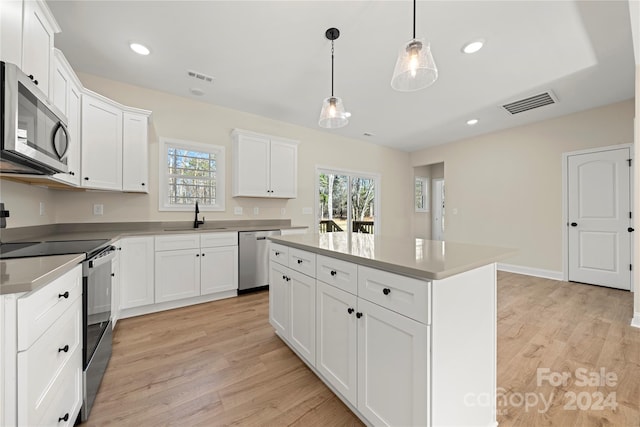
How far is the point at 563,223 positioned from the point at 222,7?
17.9 feet

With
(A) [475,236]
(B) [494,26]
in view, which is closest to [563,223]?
(A) [475,236]

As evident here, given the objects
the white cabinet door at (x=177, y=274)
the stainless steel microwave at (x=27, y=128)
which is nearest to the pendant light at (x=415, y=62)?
the stainless steel microwave at (x=27, y=128)

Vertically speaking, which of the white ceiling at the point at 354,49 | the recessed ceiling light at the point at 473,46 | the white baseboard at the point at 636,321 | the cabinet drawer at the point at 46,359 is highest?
the white ceiling at the point at 354,49

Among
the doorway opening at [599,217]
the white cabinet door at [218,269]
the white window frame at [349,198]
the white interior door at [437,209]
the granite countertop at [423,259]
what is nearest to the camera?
the granite countertop at [423,259]

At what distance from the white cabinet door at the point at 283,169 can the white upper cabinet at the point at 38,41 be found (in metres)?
2.46

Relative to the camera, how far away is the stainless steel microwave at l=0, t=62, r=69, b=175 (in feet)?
3.74

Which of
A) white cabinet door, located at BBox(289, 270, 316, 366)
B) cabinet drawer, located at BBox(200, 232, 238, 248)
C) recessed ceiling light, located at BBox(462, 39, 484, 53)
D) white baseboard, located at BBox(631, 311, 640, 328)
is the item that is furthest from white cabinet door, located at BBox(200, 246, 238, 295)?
white baseboard, located at BBox(631, 311, 640, 328)

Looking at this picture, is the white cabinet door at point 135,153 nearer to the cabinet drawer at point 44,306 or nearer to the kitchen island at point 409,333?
the cabinet drawer at point 44,306

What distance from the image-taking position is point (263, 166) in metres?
3.89

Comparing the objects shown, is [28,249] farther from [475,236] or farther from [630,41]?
[475,236]

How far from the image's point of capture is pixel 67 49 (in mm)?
2477

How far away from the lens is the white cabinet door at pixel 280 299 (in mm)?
2018

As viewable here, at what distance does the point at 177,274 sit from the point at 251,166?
1752 millimetres

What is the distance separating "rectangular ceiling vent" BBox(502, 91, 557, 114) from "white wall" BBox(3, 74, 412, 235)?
2604mm
